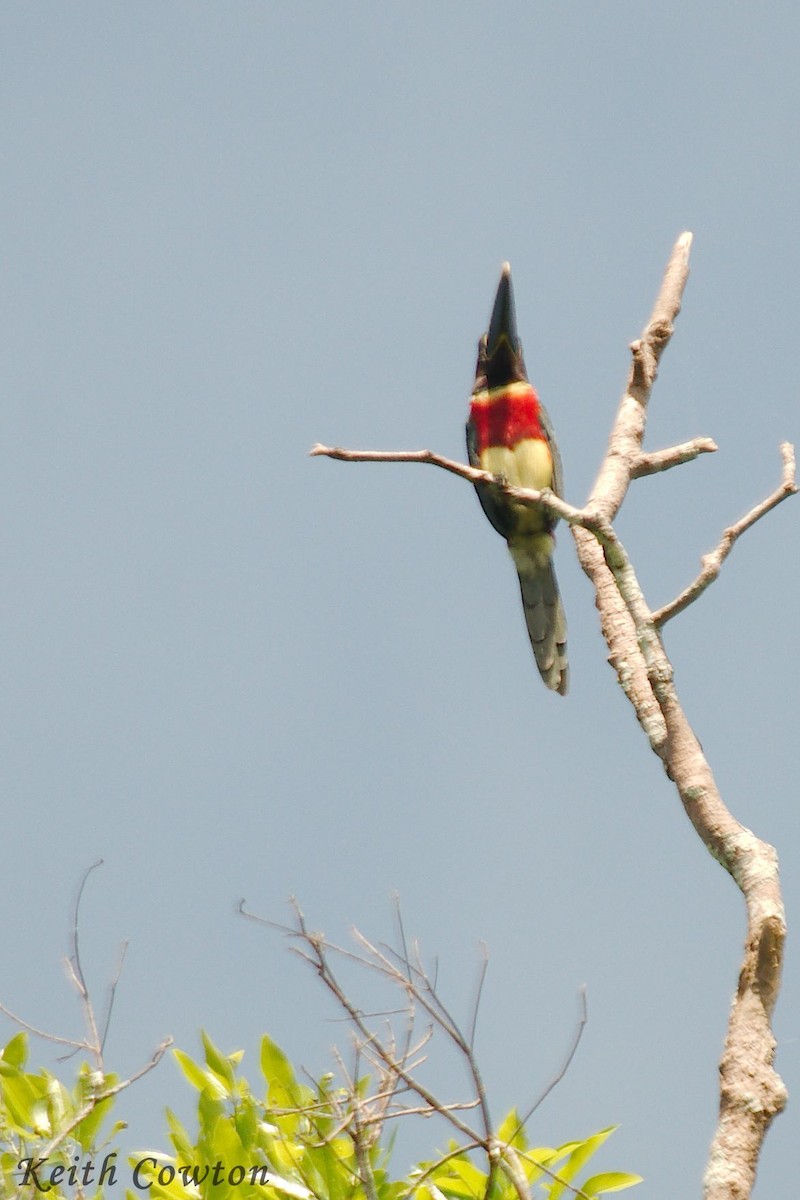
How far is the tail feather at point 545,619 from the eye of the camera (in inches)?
218

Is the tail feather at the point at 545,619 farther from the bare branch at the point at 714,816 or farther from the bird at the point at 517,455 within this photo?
the bare branch at the point at 714,816

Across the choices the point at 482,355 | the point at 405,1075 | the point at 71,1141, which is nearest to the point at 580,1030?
the point at 405,1075

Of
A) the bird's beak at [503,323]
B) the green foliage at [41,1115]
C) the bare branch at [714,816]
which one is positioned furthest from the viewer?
the bird's beak at [503,323]

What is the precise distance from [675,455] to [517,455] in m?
1.82

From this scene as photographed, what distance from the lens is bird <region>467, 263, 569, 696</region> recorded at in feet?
19.1

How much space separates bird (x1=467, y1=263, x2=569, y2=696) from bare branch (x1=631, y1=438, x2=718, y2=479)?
4.57 feet

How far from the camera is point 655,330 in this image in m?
4.66

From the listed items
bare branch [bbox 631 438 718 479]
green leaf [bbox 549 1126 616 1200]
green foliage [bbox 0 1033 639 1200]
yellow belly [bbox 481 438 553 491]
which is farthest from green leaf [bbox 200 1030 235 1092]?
yellow belly [bbox 481 438 553 491]

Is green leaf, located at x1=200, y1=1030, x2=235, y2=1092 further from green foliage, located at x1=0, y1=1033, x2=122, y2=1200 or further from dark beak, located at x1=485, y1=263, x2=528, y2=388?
dark beak, located at x1=485, y1=263, x2=528, y2=388

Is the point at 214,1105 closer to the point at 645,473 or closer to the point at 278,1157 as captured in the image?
the point at 278,1157

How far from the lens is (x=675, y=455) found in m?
4.41

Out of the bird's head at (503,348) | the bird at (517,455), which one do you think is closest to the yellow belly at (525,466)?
the bird at (517,455)

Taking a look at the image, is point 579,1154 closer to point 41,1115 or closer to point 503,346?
point 41,1115

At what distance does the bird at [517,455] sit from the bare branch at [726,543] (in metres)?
1.94
